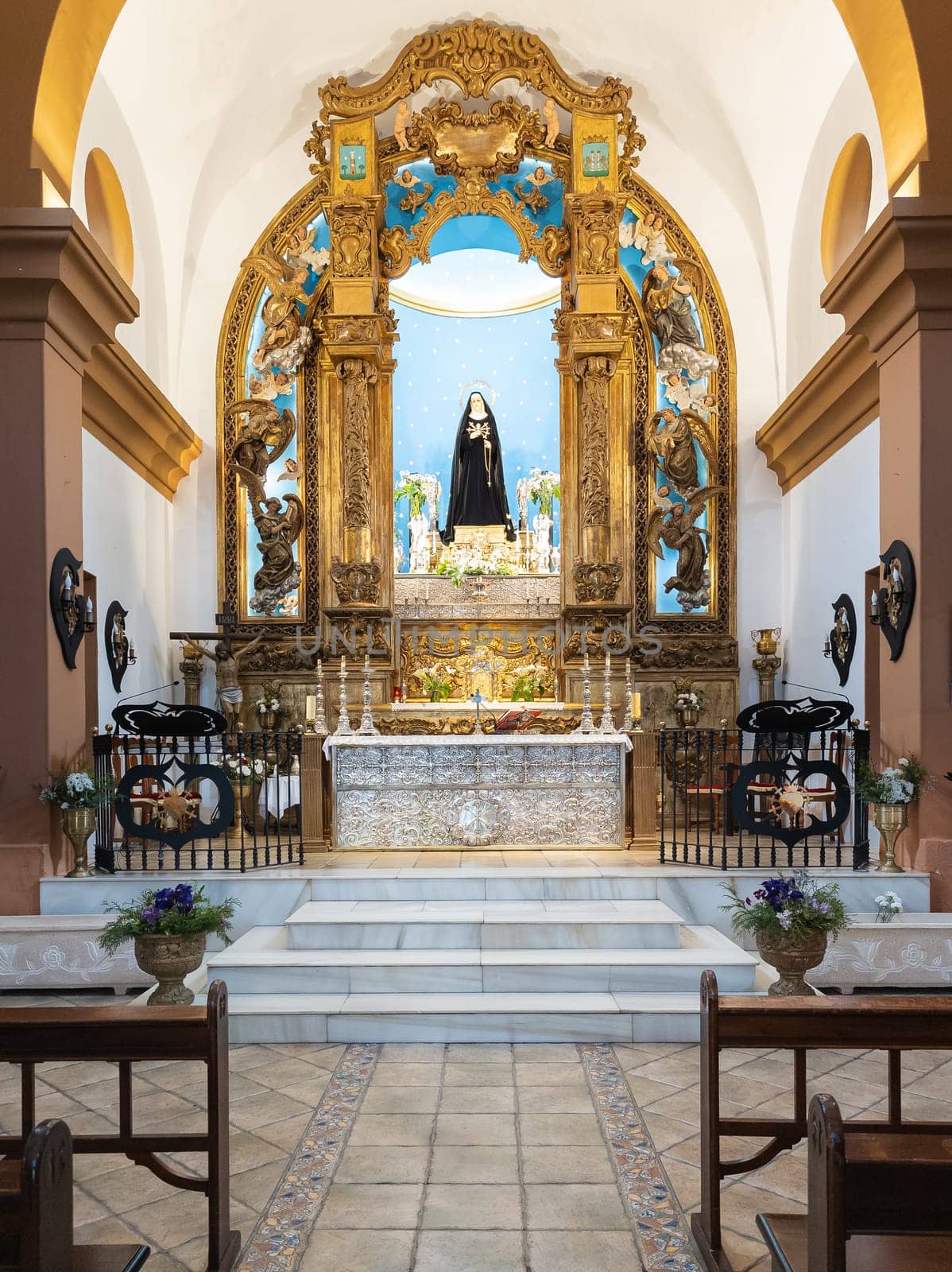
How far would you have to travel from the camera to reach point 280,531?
13.4m

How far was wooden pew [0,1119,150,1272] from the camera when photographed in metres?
2.26

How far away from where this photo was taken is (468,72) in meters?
12.2

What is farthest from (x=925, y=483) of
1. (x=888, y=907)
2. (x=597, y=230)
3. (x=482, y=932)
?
(x=597, y=230)

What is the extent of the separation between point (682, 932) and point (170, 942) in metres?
3.44

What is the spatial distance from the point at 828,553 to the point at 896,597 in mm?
3534

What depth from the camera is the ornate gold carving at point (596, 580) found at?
12.1 m

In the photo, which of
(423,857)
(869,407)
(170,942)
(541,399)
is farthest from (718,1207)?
(541,399)

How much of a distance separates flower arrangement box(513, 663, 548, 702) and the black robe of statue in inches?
70.0

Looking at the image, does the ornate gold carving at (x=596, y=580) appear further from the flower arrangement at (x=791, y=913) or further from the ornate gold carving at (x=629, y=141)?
the flower arrangement at (x=791, y=913)

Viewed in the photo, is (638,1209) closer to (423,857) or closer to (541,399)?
(423,857)

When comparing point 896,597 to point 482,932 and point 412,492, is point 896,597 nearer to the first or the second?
point 482,932

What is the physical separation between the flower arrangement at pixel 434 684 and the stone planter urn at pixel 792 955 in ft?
21.6

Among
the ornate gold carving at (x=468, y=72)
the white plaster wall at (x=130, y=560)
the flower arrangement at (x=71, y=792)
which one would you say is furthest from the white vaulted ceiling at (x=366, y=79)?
the flower arrangement at (x=71, y=792)

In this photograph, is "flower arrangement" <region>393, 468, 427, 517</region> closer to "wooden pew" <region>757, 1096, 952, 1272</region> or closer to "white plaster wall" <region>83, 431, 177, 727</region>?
"white plaster wall" <region>83, 431, 177, 727</region>
